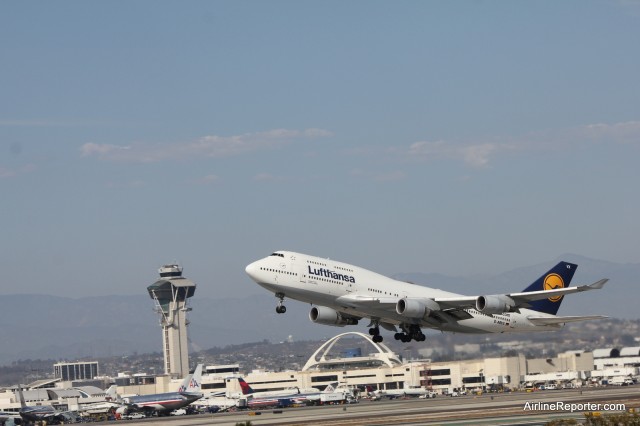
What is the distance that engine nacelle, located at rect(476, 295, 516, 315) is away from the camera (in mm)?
73938

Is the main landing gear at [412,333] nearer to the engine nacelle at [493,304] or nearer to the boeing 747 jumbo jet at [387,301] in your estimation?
Result: the boeing 747 jumbo jet at [387,301]

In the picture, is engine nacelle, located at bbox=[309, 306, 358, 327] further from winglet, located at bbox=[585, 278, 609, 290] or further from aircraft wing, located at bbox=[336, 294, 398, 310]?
winglet, located at bbox=[585, 278, 609, 290]

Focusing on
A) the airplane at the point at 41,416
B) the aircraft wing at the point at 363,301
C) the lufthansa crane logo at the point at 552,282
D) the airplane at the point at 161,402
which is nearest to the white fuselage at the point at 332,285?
the aircraft wing at the point at 363,301

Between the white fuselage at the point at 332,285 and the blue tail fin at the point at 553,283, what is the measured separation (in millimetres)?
7301

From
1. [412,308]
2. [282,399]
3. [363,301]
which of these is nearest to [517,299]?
[412,308]

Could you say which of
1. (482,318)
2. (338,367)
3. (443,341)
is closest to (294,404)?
(443,341)

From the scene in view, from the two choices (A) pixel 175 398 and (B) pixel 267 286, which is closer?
(B) pixel 267 286

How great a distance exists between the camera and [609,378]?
13438 cm

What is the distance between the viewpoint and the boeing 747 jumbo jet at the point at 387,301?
71438 millimetres

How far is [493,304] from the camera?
7394 centimetres

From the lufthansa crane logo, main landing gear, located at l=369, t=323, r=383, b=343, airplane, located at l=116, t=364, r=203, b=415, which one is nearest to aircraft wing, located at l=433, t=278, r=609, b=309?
main landing gear, located at l=369, t=323, r=383, b=343

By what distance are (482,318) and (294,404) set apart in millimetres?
51484

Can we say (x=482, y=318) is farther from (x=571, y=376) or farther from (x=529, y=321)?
(x=571, y=376)

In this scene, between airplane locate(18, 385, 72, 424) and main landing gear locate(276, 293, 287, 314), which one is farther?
airplane locate(18, 385, 72, 424)
